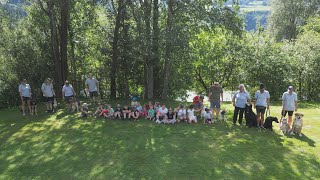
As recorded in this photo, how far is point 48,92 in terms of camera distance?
1603cm

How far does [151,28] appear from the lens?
19.8 m

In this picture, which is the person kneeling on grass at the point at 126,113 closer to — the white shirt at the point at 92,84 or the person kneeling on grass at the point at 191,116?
the person kneeling on grass at the point at 191,116

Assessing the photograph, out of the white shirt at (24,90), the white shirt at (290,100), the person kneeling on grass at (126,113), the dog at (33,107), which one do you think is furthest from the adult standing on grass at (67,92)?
the white shirt at (290,100)

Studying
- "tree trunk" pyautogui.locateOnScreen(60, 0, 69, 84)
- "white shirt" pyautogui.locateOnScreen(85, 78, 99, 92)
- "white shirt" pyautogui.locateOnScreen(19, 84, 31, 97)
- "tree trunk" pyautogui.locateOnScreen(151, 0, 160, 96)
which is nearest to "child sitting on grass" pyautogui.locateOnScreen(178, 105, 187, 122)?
"tree trunk" pyautogui.locateOnScreen(151, 0, 160, 96)

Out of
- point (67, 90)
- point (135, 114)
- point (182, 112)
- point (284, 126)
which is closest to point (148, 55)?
point (135, 114)

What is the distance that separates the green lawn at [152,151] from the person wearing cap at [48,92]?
2322mm

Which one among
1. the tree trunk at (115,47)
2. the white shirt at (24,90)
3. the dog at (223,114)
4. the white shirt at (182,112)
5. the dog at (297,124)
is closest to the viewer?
the dog at (297,124)

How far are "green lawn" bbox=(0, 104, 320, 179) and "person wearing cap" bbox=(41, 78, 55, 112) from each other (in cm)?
232

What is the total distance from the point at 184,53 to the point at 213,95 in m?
5.78

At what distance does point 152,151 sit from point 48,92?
7.97 meters

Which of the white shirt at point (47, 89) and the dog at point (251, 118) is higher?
the white shirt at point (47, 89)

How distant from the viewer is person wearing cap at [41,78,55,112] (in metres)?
15.9

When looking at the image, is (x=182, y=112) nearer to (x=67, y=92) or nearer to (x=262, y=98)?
(x=262, y=98)

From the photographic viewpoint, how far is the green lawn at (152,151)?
892 centimetres
